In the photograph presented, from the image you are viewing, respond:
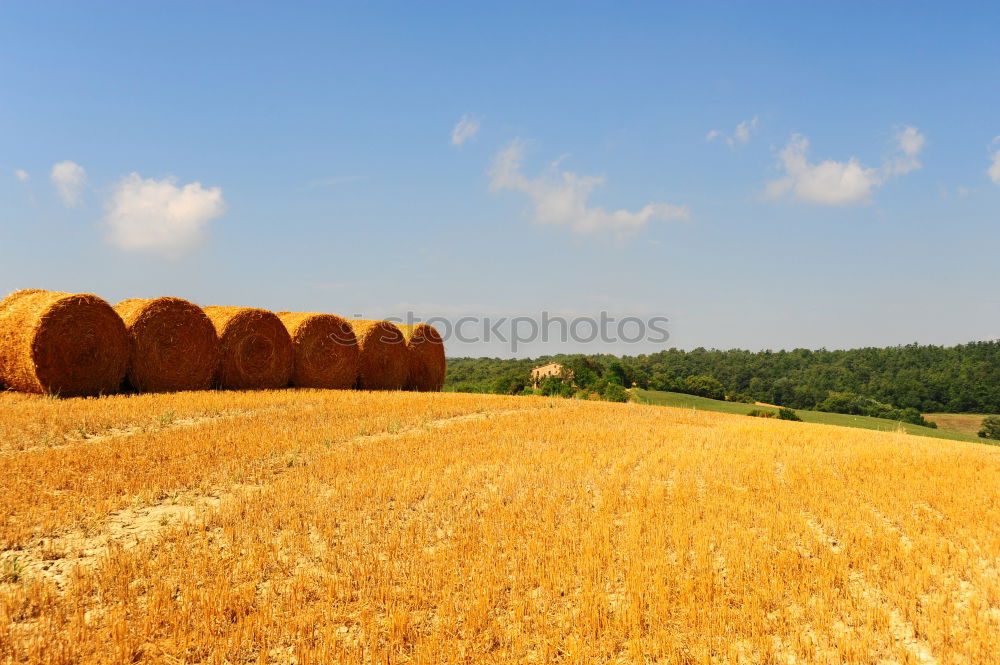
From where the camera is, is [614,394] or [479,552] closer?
[479,552]

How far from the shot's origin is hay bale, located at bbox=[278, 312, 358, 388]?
843 inches

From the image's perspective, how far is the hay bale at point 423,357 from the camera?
25.8 metres

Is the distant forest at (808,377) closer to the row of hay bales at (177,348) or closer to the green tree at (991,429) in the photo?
the green tree at (991,429)

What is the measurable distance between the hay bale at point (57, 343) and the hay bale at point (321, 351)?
6.15m

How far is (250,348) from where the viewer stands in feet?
64.5

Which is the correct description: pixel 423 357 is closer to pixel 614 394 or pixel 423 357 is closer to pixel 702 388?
pixel 614 394

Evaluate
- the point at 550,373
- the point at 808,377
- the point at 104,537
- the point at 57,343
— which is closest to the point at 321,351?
the point at 57,343

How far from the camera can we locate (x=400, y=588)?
5723 millimetres

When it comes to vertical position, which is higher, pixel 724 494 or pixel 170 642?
pixel 724 494

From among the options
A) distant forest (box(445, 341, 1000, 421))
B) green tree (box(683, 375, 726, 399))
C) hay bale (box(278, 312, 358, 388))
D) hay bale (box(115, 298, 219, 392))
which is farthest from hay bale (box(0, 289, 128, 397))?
green tree (box(683, 375, 726, 399))

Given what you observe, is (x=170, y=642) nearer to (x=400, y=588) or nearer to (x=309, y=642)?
(x=309, y=642)

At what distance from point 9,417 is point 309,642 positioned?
1143cm

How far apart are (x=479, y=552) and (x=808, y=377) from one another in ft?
289

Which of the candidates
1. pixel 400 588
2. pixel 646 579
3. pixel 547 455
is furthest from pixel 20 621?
pixel 547 455
